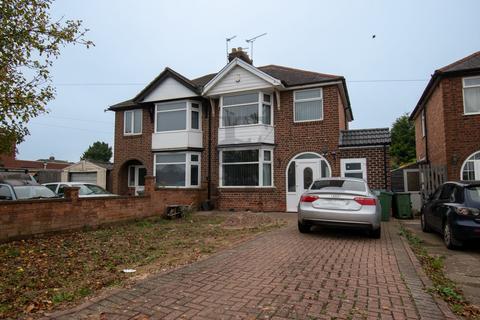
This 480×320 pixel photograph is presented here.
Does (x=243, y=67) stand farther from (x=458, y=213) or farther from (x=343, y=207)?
(x=458, y=213)

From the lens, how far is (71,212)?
919cm

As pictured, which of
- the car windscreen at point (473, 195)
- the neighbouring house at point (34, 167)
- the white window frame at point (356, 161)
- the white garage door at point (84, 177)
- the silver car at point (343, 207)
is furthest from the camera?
the neighbouring house at point (34, 167)

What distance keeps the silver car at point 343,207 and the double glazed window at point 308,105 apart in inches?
278

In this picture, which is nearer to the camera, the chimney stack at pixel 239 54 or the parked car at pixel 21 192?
the parked car at pixel 21 192

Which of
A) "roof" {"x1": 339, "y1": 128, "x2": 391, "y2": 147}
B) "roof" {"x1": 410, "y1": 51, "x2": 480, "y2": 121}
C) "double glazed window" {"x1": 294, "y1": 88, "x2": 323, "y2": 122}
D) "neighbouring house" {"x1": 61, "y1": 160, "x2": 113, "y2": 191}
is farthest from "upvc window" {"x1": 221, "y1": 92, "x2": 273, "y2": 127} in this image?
"neighbouring house" {"x1": 61, "y1": 160, "x2": 113, "y2": 191}

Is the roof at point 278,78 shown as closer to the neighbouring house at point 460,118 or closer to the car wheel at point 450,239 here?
the neighbouring house at point 460,118

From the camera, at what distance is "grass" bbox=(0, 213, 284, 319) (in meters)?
4.12

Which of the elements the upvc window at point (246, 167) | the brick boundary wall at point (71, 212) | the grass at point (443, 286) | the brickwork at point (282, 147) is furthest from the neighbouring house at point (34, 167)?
the grass at point (443, 286)

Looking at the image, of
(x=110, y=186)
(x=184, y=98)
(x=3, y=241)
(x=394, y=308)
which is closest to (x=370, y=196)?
(x=394, y=308)

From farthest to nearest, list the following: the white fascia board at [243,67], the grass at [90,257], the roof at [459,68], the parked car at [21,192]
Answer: the white fascia board at [243,67] → the roof at [459,68] → the parked car at [21,192] → the grass at [90,257]

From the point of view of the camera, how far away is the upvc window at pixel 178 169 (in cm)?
1652

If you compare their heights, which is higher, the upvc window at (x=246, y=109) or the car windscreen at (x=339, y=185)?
the upvc window at (x=246, y=109)

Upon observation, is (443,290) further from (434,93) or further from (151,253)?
(434,93)

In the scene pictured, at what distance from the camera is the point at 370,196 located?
7812mm
